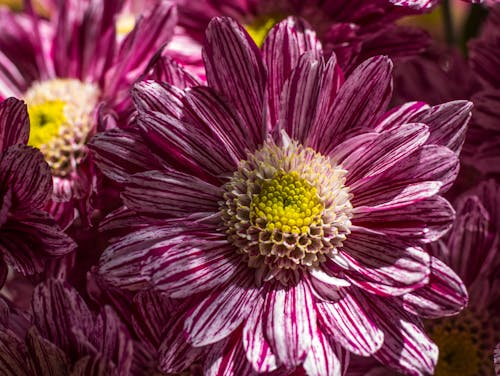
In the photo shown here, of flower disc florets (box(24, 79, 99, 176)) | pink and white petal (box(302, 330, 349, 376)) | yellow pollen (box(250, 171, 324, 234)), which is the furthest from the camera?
flower disc florets (box(24, 79, 99, 176))

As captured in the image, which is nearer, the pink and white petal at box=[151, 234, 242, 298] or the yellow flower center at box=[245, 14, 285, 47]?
the pink and white petal at box=[151, 234, 242, 298]

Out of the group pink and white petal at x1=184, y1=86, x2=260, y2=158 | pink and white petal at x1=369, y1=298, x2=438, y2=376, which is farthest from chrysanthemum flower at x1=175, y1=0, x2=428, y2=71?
pink and white petal at x1=369, y1=298, x2=438, y2=376

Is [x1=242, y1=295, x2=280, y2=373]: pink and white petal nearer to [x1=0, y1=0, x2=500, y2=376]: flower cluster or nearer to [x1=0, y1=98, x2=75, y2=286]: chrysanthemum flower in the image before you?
[x1=0, y1=0, x2=500, y2=376]: flower cluster

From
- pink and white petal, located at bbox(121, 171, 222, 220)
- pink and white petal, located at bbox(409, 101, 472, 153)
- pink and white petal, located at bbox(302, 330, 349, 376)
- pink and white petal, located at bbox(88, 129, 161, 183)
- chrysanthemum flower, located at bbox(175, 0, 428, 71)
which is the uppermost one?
chrysanthemum flower, located at bbox(175, 0, 428, 71)

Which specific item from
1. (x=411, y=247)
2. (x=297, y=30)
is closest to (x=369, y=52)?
(x=297, y=30)

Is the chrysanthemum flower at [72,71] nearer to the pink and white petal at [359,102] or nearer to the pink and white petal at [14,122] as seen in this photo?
the pink and white petal at [14,122]

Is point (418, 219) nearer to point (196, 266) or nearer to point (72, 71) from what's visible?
point (196, 266)

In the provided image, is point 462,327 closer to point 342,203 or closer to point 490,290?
point 490,290
